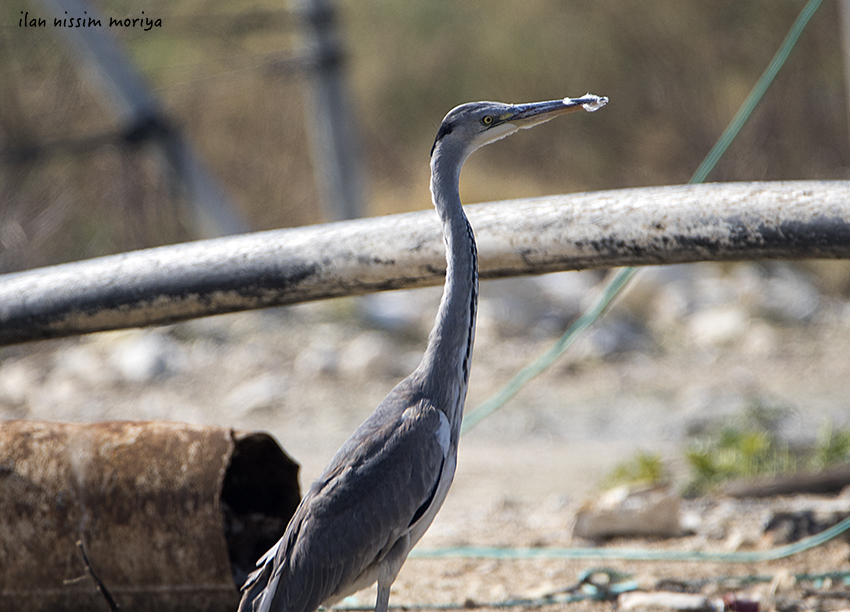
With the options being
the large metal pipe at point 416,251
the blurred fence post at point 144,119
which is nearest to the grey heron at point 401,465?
the large metal pipe at point 416,251

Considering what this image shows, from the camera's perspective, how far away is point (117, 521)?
245cm

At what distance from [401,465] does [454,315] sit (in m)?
0.35

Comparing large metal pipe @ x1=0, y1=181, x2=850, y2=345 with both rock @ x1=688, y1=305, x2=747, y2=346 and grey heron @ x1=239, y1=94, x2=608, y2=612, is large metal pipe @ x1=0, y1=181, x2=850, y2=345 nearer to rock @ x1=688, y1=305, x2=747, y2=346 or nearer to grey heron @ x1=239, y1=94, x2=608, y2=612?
grey heron @ x1=239, y1=94, x2=608, y2=612

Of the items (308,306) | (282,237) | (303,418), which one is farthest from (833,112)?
(282,237)

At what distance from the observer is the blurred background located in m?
7.00

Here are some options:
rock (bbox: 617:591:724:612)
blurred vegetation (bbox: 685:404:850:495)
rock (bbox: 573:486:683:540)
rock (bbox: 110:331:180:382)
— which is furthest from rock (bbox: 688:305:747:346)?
rock (bbox: 617:591:724:612)

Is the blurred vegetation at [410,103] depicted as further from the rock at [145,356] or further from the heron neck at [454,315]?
the heron neck at [454,315]

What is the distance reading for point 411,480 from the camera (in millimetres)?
2045

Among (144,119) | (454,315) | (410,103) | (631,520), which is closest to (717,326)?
(631,520)

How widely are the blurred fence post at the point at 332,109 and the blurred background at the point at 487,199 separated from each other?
0.20ft

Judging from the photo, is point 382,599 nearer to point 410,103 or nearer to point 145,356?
point 145,356

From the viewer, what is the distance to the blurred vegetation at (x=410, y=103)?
9.70 meters

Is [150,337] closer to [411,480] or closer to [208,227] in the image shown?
[208,227]

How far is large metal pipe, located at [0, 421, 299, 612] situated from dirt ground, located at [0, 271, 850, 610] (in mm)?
1579
